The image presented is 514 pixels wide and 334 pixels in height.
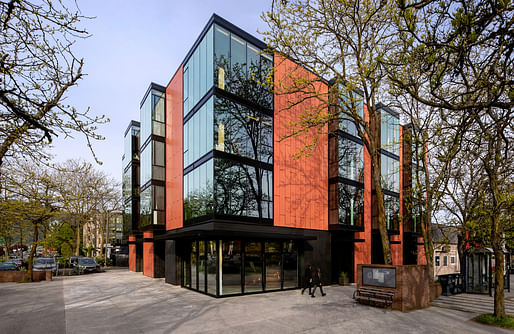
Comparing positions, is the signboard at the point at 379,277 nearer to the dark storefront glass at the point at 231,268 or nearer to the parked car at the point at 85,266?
the dark storefront glass at the point at 231,268

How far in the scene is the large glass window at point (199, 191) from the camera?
1658 centimetres

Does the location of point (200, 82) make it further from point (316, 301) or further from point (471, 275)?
point (471, 275)

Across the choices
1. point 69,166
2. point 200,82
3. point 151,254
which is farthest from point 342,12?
point 69,166

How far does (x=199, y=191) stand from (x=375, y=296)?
9919 millimetres

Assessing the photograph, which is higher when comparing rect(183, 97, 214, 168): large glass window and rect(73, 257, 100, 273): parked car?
rect(183, 97, 214, 168): large glass window

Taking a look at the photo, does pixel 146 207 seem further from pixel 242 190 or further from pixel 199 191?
pixel 242 190

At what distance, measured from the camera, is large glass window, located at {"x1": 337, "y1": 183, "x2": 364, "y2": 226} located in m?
21.7

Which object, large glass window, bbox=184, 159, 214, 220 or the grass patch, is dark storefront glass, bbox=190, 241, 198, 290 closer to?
large glass window, bbox=184, 159, 214, 220

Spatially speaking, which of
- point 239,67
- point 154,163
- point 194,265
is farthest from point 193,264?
point 239,67

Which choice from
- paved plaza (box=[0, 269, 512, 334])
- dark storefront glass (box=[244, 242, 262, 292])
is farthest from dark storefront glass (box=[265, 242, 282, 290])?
paved plaza (box=[0, 269, 512, 334])

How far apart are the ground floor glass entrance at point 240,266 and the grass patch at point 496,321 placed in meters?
9.31

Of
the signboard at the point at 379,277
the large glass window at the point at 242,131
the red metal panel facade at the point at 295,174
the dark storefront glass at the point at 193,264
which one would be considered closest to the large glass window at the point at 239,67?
the large glass window at the point at 242,131

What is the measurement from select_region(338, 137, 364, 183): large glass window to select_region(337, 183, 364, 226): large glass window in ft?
2.56

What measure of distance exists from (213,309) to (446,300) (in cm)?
1165
